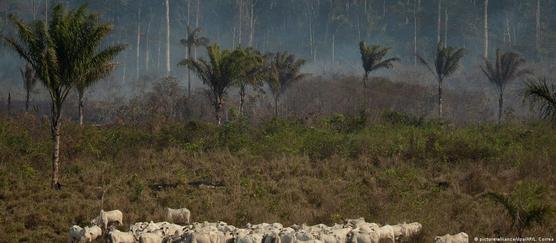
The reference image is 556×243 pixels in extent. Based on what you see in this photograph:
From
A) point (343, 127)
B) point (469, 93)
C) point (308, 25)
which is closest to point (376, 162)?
point (343, 127)

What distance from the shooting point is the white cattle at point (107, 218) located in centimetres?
1209

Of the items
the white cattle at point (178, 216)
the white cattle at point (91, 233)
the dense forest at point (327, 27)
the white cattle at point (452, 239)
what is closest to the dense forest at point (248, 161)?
the white cattle at point (178, 216)

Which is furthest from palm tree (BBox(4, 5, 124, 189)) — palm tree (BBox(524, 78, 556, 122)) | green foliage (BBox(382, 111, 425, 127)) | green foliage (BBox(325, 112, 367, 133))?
green foliage (BBox(382, 111, 425, 127))

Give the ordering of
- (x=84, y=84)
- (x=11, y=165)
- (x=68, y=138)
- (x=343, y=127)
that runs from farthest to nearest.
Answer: (x=343, y=127) → (x=68, y=138) → (x=11, y=165) → (x=84, y=84)

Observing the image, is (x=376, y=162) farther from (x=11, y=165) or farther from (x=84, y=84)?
(x=11, y=165)

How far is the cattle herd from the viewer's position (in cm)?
988

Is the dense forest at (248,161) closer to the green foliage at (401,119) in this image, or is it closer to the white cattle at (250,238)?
the green foliage at (401,119)

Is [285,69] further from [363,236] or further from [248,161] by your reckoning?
[363,236]

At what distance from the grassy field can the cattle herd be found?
3.25ft

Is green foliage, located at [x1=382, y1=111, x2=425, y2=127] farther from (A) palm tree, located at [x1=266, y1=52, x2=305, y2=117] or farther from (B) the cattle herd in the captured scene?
(B) the cattle herd

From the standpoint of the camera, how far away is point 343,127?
91.6ft

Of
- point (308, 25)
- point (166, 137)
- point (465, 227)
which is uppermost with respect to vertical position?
point (308, 25)

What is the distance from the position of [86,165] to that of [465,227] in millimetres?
14448

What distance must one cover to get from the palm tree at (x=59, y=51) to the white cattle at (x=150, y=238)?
7901 mm
